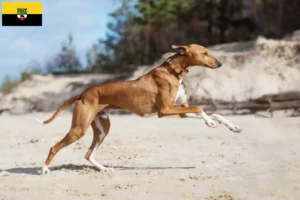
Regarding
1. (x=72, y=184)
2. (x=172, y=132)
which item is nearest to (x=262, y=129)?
(x=172, y=132)

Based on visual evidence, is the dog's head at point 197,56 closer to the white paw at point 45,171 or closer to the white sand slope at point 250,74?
the white paw at point 45,171

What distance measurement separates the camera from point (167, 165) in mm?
9703

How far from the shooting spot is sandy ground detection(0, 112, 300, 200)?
7.56m

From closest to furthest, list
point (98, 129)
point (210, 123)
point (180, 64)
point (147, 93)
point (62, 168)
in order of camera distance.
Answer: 1. point (210, 123)
2. point (147, 93)
3. point (180, 64)
4. point (98, 129)
5. point (62, 168)

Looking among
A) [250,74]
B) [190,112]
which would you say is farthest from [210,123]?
[250,74]

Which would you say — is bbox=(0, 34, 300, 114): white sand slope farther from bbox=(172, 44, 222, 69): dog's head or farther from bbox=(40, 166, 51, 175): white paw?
bbox=(40, 166, 51, 175): white paw

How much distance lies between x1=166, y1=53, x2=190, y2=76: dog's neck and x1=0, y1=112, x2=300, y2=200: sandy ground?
1524mm

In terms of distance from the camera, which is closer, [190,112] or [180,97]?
[190,112]

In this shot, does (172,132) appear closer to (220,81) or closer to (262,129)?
(262,129)

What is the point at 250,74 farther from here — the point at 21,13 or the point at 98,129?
the point at 98,129

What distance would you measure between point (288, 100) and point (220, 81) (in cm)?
383

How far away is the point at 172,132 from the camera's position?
1509cm

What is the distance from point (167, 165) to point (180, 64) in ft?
5.70

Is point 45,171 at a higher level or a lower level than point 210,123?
lower
